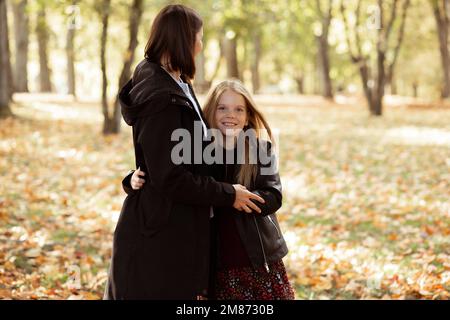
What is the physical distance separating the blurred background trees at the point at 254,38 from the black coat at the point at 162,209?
10.5m

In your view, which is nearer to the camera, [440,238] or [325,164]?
[440,238]

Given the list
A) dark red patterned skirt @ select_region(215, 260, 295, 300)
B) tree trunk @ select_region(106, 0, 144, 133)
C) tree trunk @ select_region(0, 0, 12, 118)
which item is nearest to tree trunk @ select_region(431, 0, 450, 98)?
tree trunk @ select_region(106, 0, 144, 133)

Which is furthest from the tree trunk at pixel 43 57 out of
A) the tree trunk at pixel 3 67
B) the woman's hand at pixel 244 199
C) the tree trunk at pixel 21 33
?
the woman's hand at pixel 244 199

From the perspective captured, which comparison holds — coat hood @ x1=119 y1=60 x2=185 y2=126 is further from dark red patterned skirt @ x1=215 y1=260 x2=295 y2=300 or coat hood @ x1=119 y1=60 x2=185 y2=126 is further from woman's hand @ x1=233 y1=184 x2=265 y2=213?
dark red patterned skirt @ x1=215 y1=260 x2=295 y2=300

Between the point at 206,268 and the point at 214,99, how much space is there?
0.96 m

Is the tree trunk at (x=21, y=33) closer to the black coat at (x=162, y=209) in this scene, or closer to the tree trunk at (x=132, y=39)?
the tree trunk at (x=132, y=39)

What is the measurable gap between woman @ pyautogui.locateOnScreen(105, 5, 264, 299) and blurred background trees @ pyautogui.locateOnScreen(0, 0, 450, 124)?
10.3 metres

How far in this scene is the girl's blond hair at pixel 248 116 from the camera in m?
3.27
